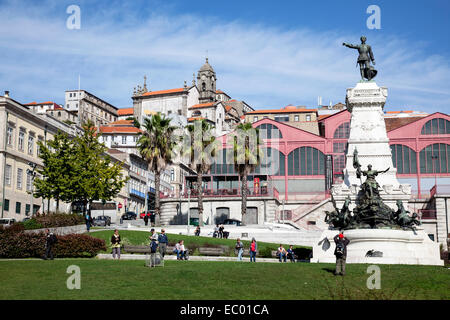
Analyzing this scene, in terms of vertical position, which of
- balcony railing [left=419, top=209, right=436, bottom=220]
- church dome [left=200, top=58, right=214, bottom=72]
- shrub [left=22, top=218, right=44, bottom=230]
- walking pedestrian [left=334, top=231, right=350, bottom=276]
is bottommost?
walking pedestrian [left=334, top=231, right=350, bottom=276]

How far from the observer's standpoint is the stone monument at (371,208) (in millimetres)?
A: 28844

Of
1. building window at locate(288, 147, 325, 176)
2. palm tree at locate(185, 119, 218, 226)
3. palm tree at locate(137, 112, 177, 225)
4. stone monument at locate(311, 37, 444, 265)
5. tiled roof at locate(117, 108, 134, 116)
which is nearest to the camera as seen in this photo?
stone monument at locate(311, 37, 444, 265)

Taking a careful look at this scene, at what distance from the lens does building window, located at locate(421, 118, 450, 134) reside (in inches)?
Result: 2785

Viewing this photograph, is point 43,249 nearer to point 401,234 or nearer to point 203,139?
point 401,234

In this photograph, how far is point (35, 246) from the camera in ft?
100

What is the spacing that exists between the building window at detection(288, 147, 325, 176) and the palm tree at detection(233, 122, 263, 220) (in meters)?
13.2

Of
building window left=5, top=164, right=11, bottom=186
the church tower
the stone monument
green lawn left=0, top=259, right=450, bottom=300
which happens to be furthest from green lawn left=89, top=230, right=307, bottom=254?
the church tower

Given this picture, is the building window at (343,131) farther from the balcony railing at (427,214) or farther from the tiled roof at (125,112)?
the tiled roof at (125,112)

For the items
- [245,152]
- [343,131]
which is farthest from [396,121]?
[245,152]

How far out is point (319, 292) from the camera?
58.0 ft

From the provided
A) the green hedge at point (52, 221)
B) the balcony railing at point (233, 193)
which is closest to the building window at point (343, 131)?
the balcony railing at point (233, 193)

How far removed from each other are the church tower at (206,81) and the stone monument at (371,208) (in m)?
118

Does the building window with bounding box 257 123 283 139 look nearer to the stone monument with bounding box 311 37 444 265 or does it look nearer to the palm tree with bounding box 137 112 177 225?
the palm tree with bounding box 137 112 177 225
